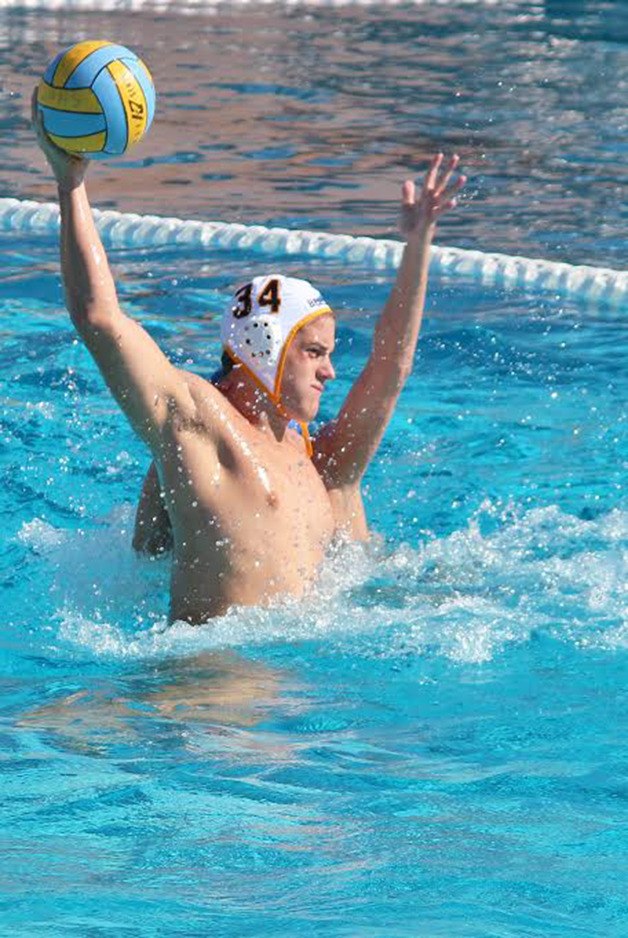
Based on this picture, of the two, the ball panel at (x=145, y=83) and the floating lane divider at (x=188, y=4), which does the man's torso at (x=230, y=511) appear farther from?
the floating lane divider at (x=188, y=4)

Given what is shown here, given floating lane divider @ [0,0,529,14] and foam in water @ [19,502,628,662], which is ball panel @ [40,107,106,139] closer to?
foam in water @ [19,502,628,662]

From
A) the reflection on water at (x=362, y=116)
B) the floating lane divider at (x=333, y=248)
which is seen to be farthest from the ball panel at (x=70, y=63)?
the reflection on water at (x=362, y=116)

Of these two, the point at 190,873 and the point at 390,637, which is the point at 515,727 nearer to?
→ the point at 390,637

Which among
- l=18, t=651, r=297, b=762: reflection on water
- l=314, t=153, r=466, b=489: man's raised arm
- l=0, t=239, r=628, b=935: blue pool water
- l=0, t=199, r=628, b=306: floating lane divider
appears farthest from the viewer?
l=0, t=199, r=628, b=306: floating lane divider

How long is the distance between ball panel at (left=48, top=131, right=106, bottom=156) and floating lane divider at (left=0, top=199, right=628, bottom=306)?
4.26 meters

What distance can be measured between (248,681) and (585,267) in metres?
4.22

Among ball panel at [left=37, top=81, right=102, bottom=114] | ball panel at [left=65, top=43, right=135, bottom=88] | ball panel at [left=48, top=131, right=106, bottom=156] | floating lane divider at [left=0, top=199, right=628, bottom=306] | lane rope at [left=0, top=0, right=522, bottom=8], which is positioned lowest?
floating lane divider at [left=0, top=199, right=628, bottom=306]

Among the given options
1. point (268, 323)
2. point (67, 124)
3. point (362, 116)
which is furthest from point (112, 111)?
point (362, 116)

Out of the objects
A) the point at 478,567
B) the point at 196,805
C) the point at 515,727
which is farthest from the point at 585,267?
the point at 196,805

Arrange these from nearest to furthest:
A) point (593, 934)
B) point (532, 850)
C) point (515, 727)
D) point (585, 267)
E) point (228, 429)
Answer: point (593, 934), point (532, 850), point (515, 727), point (228, 429), point (585, 267)

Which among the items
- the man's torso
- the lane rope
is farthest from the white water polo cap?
the lane rope

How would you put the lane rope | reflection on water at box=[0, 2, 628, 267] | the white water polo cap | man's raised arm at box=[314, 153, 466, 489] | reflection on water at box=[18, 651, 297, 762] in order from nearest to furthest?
reflection on water at box=[18, 651, 297, 762] → the white water polo cap → man's raised arm at box=[314, 153, 466, 489] → reflection on water at box=[0, 2, 628, 267] → the lane rope

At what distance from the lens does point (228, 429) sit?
402 centimetres

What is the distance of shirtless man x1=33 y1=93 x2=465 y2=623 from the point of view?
12.2 feet
